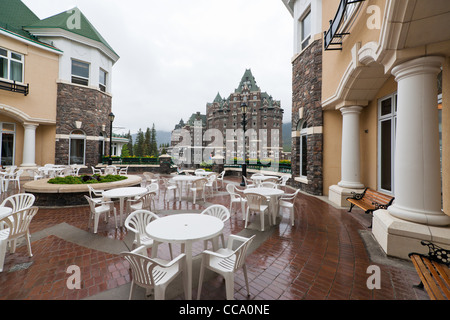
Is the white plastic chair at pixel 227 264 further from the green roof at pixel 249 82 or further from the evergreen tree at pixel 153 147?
the green roof at pixel 249 82

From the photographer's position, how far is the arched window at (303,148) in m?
9.61

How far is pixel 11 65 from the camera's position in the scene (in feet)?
39.0

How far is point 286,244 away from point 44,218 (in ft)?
21.6

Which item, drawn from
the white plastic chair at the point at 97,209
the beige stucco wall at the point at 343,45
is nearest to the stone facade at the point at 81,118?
the white plastic chair at the point at 97,209

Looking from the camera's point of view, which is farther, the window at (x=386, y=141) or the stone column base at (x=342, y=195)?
the stone column base at (x=342, y=195)

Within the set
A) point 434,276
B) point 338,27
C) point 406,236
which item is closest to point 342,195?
point 406,236

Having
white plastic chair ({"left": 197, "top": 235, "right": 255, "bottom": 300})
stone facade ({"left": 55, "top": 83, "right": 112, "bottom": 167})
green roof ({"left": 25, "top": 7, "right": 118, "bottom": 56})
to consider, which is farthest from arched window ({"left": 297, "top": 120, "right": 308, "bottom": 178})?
green roof ({"left": 25, "top": 7, "right": 118, "bottom": 56})

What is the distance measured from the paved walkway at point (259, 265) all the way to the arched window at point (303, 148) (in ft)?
15.8

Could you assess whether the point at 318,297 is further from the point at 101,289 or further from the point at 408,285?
the point at 101,289

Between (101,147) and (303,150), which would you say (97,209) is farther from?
(101,147)

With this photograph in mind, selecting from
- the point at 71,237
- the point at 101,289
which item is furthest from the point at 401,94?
the point at 71,237

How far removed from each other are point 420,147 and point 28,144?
1929 centimetres

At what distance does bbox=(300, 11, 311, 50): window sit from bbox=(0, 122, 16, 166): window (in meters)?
19.2
